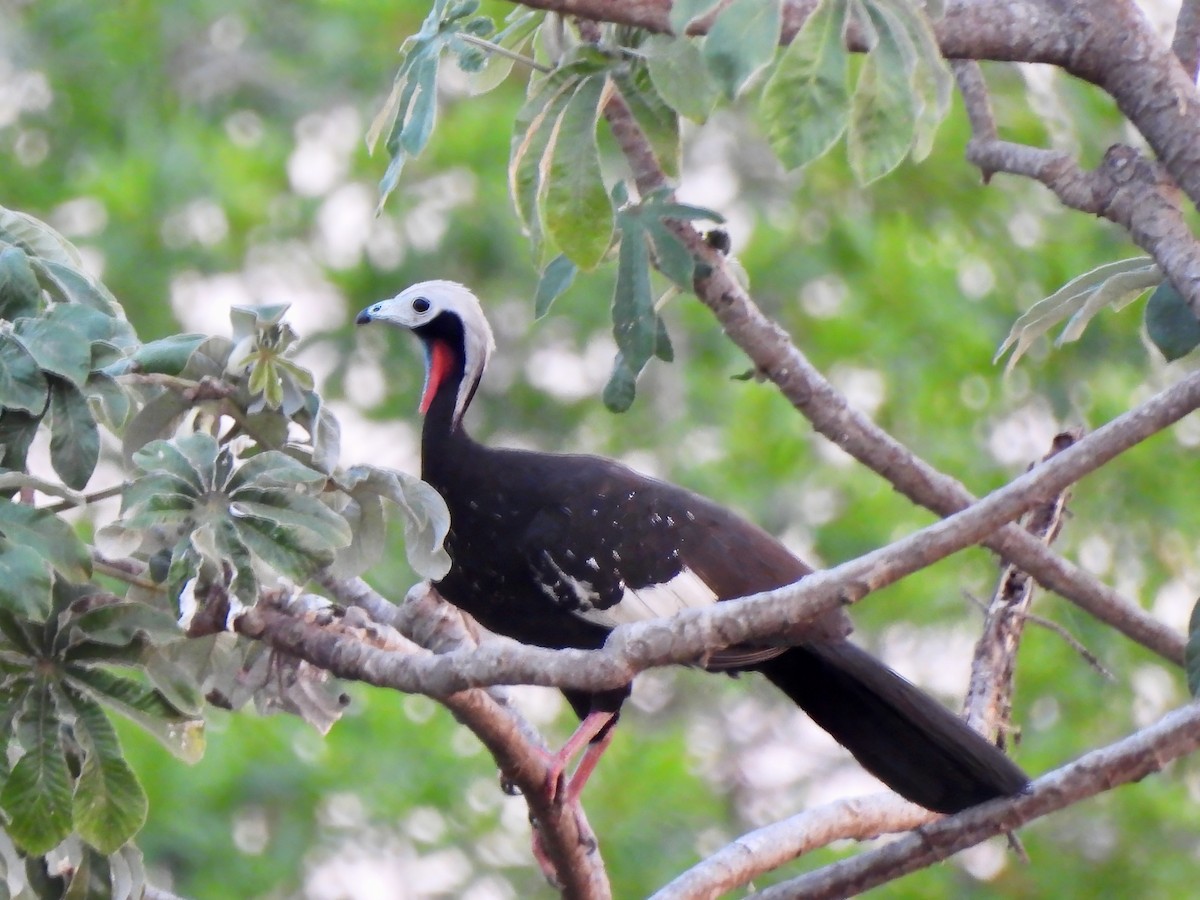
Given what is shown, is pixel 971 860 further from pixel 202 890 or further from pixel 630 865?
pixel 202 890

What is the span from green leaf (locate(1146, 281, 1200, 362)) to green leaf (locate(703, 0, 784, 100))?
3.45 ft

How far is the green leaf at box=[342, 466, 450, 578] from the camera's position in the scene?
8.58ft

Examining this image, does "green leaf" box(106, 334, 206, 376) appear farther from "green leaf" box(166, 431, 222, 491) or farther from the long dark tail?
the long dark tail

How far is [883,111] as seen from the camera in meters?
2.22

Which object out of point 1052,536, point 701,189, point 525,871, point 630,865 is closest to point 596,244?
point 1052,536

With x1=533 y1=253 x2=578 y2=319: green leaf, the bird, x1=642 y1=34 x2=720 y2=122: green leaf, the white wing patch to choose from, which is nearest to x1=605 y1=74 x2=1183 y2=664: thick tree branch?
x1=533 y1=253 x2=578 y2=319: green leaf

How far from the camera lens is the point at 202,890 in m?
6.52

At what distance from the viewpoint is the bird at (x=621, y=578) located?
10.5ft

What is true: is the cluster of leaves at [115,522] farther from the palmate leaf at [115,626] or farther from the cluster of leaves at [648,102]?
the cluster of leaves at [648,102]

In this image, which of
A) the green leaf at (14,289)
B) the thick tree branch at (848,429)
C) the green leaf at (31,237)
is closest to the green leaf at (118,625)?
the green leaf at (14,289)

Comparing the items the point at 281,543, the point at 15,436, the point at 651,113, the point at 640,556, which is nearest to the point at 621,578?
the point at 640,556

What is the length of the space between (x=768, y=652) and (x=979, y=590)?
4.44 m

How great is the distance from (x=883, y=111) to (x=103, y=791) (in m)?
1.44

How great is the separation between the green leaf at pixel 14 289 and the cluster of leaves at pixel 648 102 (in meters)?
0.54
